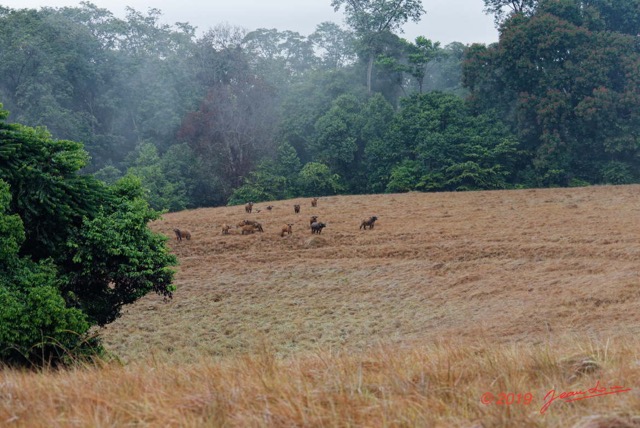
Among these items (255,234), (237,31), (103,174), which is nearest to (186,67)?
(237,31)

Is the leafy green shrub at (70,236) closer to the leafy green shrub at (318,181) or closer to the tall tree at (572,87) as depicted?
the leafy green shrub at (318,181)

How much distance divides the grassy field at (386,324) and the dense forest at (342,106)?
7.47m

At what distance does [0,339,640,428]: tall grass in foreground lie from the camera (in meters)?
3.57

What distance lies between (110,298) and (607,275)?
12.5 m

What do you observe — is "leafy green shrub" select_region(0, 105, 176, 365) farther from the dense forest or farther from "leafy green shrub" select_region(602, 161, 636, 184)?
"leafy green shrub" select_region(602, 161, 636, 184)

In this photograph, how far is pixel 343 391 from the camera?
13.2 ft

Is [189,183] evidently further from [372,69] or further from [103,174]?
[372,69]

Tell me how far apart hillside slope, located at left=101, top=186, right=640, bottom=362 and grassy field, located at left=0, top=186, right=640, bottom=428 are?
84 mm

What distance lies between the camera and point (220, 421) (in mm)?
3695

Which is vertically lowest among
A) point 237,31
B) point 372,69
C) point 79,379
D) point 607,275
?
point 607,275

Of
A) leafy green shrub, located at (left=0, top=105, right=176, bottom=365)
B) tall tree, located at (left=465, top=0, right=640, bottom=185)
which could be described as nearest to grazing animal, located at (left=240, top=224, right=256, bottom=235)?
leafy green shrub, located at (left=0, top=105, right=176, bottom=365)

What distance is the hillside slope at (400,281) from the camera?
1285 cm
